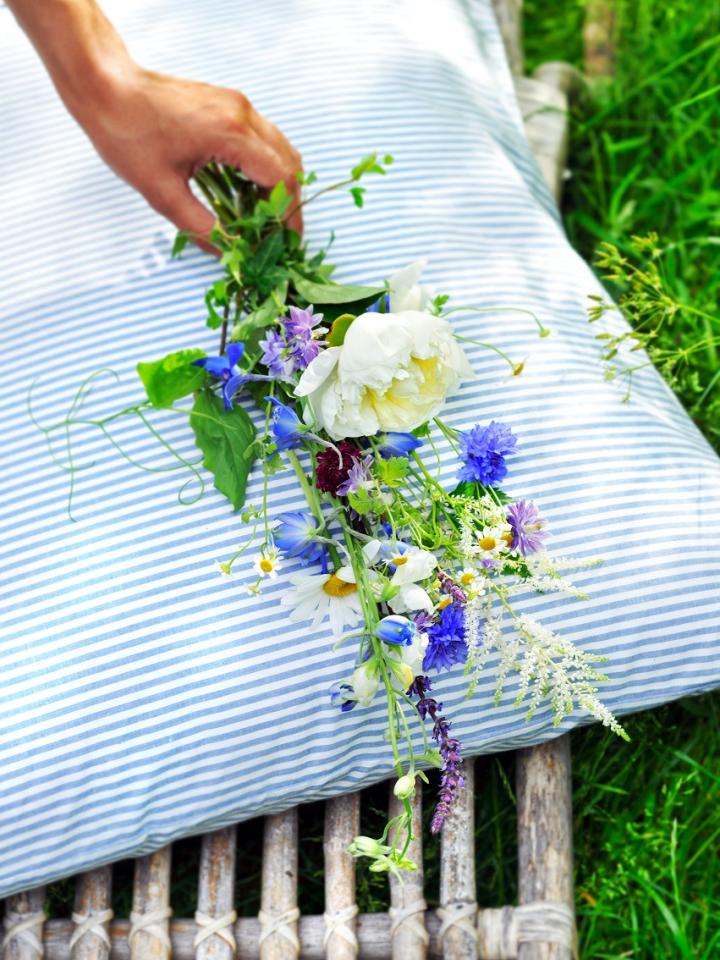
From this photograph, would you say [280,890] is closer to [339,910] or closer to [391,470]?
[339,910]

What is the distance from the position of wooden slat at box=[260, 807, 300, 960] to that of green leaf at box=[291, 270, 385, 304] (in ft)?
1.56

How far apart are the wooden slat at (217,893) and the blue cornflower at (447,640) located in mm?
344

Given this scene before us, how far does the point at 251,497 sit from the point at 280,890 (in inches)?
14.5

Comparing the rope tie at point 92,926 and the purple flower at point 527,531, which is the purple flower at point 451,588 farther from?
the rope tie at point 92,926

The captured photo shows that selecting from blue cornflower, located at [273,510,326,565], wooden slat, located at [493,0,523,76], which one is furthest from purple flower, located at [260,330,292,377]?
wooden slat, located at [493,0,523,76]

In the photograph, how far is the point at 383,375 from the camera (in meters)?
0.70

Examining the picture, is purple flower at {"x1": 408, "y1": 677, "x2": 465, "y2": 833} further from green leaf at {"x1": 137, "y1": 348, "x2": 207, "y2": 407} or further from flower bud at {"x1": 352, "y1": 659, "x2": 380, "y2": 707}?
green leaf at {"x1": 137, "y1": 348, "x2": 207, "y2": 407}

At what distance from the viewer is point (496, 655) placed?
0.86m

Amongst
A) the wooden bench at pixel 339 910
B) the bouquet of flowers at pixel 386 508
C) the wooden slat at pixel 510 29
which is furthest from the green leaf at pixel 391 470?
A: the wooden slat at pixel 510 29

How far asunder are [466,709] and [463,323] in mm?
360

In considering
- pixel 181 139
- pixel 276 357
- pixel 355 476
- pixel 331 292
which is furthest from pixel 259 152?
pixel 355 476

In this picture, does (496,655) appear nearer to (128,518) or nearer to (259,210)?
(128,518)

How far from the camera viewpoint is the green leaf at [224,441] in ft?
2.87

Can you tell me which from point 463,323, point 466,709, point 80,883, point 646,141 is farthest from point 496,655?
point 646,141
